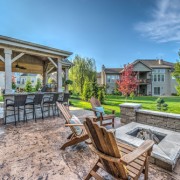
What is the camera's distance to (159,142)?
3.12 meters

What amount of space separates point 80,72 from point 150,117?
14.2 meters

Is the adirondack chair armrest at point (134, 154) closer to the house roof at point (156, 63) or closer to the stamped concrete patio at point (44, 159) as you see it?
the stamped concrete patio at point (44, 159)

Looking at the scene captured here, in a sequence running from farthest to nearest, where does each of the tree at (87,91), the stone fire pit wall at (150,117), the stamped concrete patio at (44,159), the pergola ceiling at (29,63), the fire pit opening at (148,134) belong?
the tree at (87,91) → the pergola ceiling at (29,63) → the stone fire pit wall at (150,117) → the fire pit opening at (148,134) → the stamped concrete patio at (44,159)

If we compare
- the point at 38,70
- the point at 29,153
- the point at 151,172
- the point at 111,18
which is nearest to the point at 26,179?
the point at 29,153

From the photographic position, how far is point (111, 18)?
9352 millimetres

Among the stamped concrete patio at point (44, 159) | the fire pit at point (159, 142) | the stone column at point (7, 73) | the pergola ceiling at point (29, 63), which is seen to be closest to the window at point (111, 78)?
the pergola ceiling at point (29, 63)

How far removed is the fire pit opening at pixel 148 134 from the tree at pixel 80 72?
13.4m

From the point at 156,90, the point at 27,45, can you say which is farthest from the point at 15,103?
the point at 156,90

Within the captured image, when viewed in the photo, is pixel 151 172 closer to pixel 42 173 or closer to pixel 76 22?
pixel 42 173

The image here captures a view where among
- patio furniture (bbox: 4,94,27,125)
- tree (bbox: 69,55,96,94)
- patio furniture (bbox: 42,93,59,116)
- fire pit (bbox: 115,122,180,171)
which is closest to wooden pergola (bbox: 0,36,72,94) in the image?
patio furniture (bbox: 4,94,27,125)

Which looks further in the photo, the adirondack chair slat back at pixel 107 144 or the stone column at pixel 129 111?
the stone column at pixel 129 111

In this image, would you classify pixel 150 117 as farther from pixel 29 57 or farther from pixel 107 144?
pixel 29 57

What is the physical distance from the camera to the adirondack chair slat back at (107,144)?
4.75ft

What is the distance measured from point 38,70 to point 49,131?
23.0ft
